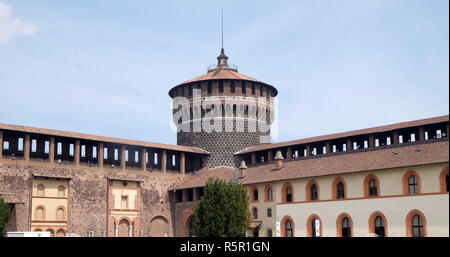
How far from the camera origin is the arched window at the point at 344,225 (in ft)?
142

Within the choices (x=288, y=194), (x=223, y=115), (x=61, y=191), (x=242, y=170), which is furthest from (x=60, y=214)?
(x=223, y=115)

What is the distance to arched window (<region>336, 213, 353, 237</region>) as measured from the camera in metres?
43.3

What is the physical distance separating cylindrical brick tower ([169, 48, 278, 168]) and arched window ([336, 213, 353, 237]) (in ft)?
62.4

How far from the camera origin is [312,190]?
46.8m

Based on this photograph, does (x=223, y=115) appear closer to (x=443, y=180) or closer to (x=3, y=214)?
(x=3, y=214)

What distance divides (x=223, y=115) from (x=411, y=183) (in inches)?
1022

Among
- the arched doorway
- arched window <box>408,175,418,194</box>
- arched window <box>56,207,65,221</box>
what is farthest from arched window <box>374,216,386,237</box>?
arched window <box>56,207,65,221</box>

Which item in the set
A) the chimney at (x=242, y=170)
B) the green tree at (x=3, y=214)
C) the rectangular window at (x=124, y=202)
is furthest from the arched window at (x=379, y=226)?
the green tree at (x=3, y=214)

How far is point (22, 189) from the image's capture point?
47281mm

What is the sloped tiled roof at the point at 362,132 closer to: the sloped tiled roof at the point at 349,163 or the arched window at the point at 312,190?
the sloped tiled roof at the point at 349,163

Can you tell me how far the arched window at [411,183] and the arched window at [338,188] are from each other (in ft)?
17.3
